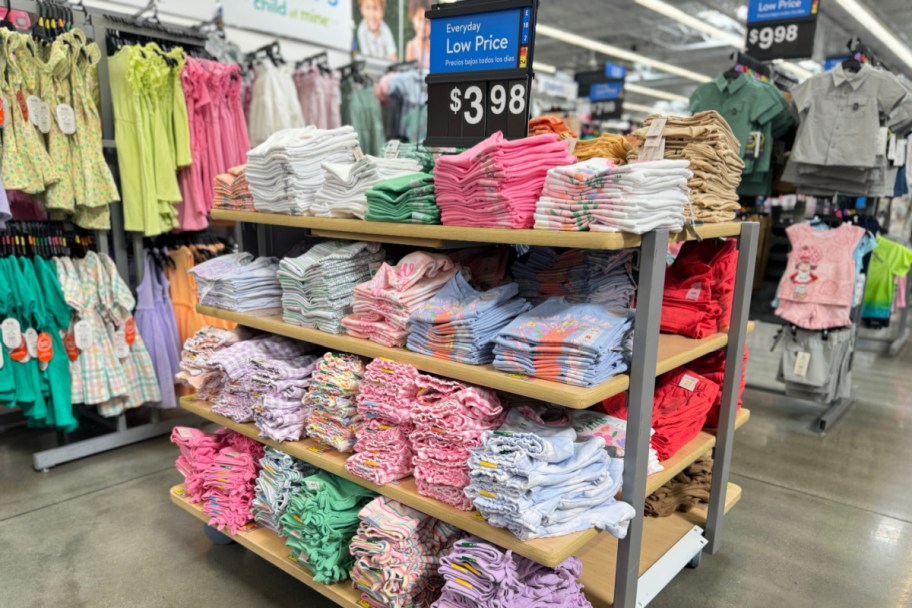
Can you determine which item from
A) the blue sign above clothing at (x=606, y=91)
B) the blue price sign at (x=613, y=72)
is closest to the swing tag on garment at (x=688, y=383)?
the blue sign above clothing at (x=606, y=91)

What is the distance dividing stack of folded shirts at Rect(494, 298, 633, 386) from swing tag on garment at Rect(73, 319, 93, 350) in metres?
2.84

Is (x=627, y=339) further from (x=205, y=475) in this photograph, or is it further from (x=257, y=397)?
(x=205, y=475)

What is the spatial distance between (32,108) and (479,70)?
260 centimetres

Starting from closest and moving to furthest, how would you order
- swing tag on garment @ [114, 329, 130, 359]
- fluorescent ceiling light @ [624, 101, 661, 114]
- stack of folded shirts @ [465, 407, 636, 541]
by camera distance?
stack of folded shirts @ [465, 407, 636, 541], swing tag on garment @ [114, 329, 130, 359], fluorescent ceiling light @ [624, 101, 661, 114]

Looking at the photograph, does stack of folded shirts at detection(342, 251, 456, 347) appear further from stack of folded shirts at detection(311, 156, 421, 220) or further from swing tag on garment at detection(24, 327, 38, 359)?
swing tag on garment at detection(24, 327, 38, 359)

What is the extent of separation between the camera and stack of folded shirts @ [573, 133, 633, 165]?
2.46 metres

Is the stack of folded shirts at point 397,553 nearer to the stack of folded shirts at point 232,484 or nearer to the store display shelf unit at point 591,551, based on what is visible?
the store display shelf unit at point 591,551

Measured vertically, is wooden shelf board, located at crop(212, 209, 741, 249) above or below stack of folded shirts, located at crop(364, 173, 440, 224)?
below

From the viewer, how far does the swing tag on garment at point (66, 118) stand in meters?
3.40

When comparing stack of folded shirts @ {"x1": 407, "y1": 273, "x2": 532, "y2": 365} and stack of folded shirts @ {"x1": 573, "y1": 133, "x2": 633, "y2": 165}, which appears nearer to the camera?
stack of folded shirts @ {"x1": 407, "y1": 273, "x2": 532, "y2": 365}

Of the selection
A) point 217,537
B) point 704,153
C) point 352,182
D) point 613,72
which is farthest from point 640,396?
point 613,72

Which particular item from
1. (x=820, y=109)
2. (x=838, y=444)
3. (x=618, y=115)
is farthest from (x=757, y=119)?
(x=618, y=115)

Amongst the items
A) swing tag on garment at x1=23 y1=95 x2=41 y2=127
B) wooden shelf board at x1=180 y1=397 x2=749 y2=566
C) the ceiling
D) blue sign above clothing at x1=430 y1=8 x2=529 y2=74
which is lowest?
wooden shelf board at x1=180 y1=397 x2=749 y2=566

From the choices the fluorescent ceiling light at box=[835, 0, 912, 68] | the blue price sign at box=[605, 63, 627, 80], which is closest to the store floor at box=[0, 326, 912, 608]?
the fluorescent ceiling light at box=[835, 0, 912, 68]
